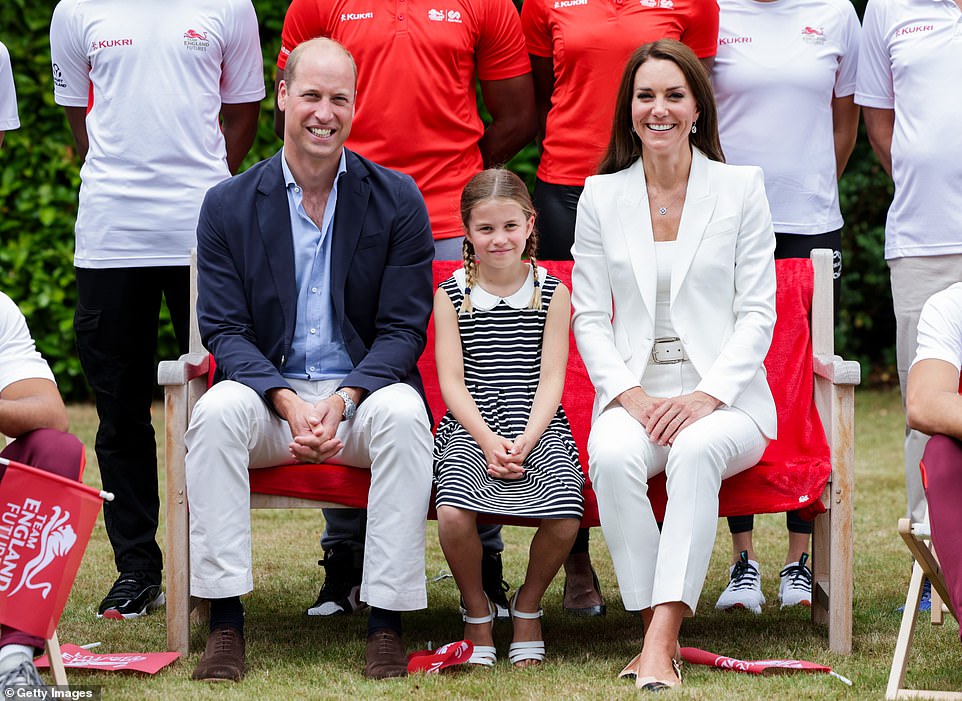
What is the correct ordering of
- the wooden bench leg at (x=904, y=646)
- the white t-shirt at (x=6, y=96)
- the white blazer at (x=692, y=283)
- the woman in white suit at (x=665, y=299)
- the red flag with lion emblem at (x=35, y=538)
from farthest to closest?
the white t-shirt at (x=6, y=96), the white blazer at (x=692, y=283), the woman in white suit at (x=665, y=299), the wooden bench leg at (x=904, y=646), the red flag with lion emblem at (x=35, y=538)

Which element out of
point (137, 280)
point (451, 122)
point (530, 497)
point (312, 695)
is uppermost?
point (451, 122)

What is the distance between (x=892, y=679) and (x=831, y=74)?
228 centimetres

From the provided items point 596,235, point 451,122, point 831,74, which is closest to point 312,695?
point 596,235

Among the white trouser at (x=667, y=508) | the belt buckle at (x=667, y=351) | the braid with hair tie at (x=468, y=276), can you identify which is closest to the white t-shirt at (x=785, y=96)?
the belt buckle at (x=667, y=351)

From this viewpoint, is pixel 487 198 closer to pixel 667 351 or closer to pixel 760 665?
pixel 667 351

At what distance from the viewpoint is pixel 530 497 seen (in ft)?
14.1

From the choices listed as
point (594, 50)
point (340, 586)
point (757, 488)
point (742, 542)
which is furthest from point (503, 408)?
point (594, 50)

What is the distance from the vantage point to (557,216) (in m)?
5.26

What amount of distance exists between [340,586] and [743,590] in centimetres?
146

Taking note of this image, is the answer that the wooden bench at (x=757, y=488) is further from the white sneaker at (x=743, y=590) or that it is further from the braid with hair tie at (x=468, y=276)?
the braid with hair tie at (x=468, y=276)

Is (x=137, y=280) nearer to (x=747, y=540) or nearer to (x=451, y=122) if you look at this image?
(x=451, y=122)

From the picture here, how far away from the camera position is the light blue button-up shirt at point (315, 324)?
181 inches

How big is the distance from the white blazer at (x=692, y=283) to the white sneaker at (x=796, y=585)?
927mm

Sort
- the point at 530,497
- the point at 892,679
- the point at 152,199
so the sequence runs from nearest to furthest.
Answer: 1. the point at 892,679
2. the point at 530,497
3. the point at 152,199
